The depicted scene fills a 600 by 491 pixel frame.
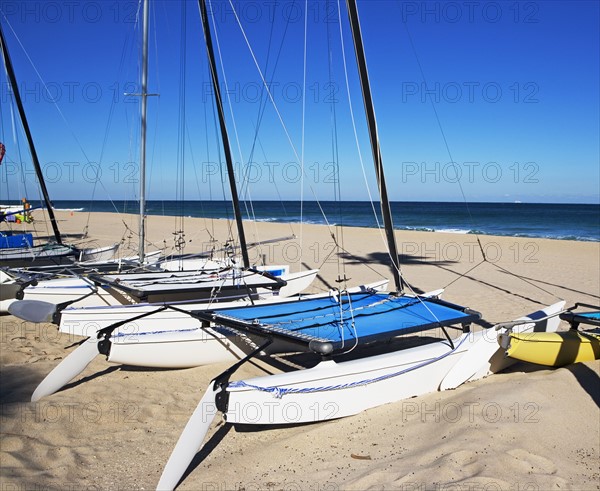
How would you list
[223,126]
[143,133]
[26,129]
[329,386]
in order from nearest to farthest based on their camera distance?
1. [329,386]
2. [223,126]
3. [143,133]
4. [26,129]

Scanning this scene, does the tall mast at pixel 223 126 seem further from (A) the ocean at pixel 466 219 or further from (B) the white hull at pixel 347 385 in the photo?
(B) the white hull at pixel 347 385

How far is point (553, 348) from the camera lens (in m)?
6.04

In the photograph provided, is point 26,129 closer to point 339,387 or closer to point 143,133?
point 143,133

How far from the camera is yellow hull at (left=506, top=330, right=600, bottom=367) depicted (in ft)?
19.4

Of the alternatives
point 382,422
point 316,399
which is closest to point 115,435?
point 316,399

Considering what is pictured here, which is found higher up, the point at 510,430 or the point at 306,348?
the point at 306,348

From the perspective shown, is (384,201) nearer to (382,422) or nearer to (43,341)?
(382,422)

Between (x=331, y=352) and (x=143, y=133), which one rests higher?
(x=143, y=133)

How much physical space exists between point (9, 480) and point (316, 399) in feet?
8.39

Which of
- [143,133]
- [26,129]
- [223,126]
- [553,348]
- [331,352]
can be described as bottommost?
[553,348]

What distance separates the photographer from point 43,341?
7.75 meters

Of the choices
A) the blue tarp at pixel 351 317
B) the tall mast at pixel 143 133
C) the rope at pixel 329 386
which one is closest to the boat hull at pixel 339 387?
the rope at pixel 329 386

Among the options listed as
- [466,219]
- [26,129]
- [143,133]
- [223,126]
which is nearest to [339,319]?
[223,126]

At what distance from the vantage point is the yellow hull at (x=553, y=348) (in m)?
5.90
